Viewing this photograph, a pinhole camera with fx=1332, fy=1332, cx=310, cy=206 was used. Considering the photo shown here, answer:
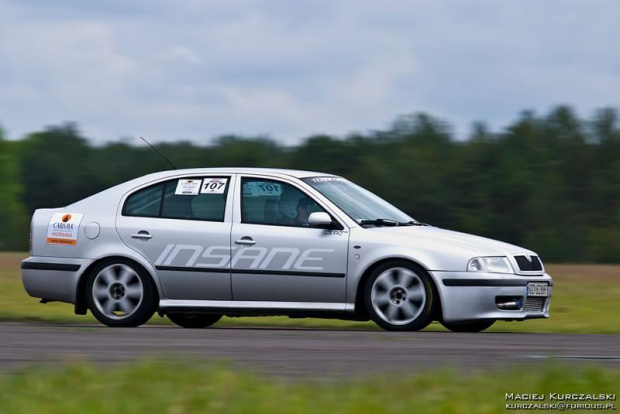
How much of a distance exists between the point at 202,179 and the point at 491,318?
2970 mm

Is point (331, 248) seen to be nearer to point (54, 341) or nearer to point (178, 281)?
point (178, 281)

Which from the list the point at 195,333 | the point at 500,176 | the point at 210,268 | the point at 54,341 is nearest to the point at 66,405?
the point at 54,341

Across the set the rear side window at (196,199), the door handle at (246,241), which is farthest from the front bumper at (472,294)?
the rear side window at (196,199)

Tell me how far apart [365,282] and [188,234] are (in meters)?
1.69

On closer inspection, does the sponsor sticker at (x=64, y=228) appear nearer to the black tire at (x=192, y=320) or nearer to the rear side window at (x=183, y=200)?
the rear side window at (x=183, y=200)

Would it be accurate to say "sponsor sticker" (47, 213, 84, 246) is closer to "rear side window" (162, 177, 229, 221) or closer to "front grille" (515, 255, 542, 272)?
"rear side window" (162, 177, 229, 221)

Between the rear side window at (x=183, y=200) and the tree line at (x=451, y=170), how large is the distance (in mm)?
53772

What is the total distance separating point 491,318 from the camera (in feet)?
37.2

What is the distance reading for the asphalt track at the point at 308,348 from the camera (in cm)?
830

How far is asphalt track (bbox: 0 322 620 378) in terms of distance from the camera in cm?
830

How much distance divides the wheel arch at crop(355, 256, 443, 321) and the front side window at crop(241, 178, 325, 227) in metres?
0.74

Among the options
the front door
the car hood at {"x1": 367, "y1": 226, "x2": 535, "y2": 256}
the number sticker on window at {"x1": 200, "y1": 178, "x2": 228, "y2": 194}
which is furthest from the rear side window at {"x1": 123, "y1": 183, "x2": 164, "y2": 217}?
the car hood at {"x1": 367, "y1": 226, "x2": 535, "y2": 256}

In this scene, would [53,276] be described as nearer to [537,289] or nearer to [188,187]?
[188,187]

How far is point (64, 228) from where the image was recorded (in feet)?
40.6
